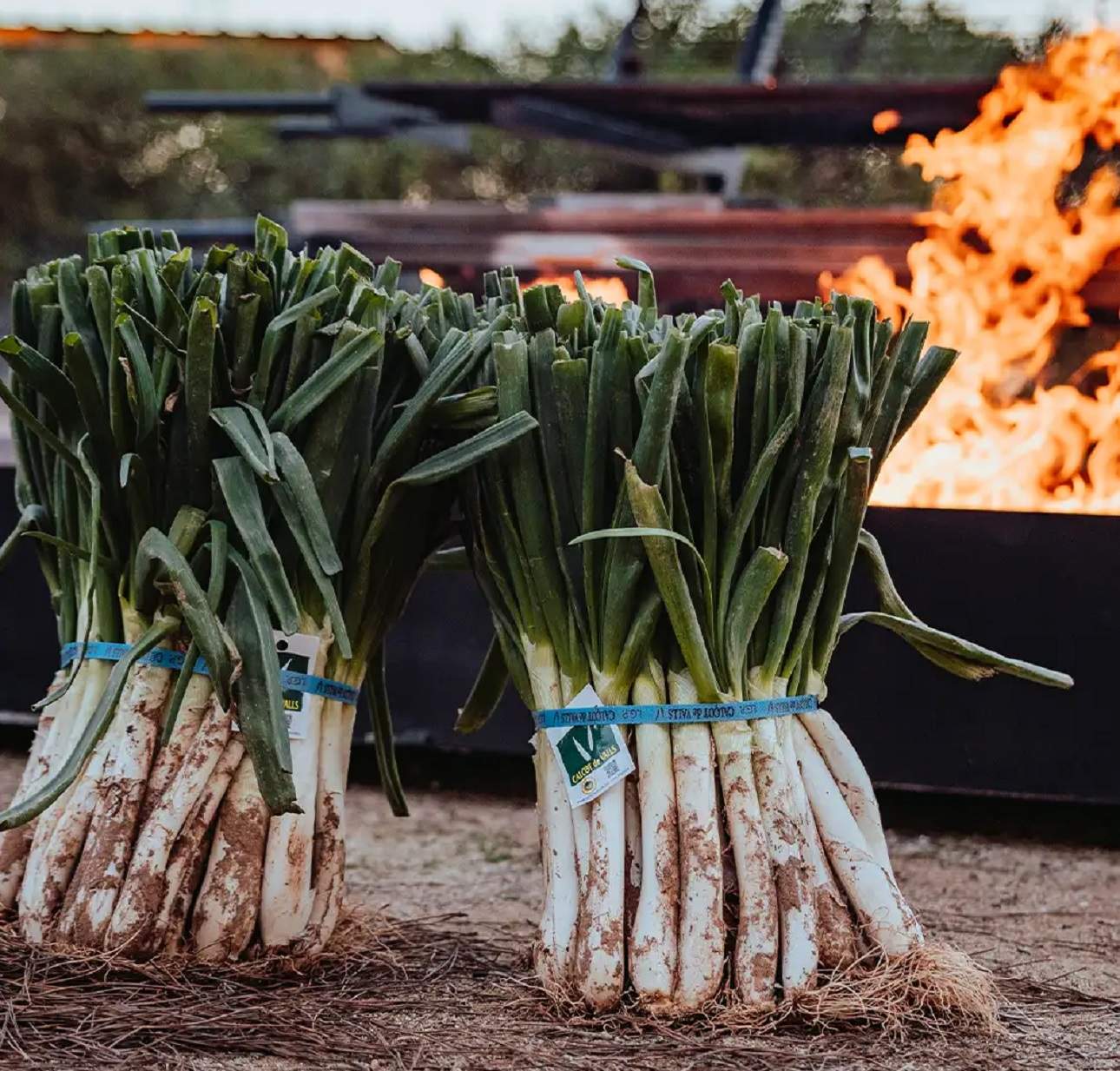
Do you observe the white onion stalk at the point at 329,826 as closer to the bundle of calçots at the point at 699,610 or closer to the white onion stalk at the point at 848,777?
the bundle of calçots at the point at 699,610

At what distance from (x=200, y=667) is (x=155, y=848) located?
23 cm

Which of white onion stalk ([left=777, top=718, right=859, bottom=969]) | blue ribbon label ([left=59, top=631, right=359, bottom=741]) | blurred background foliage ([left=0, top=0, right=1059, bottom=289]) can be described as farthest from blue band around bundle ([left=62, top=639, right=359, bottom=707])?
blurred background foliage ([left=0, top=0, right=1059, bottom=289])

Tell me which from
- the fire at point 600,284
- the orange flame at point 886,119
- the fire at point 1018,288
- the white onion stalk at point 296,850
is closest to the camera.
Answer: the white onion stalk at point 296,850

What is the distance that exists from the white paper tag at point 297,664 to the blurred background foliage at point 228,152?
12358 mm

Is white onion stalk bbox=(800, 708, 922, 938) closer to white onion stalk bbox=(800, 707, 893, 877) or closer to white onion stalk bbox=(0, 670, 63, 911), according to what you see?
white onion stalk bbox=(800, 707, 893, 877)

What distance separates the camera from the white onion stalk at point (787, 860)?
185cm

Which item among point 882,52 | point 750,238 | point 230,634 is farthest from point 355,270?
point 882,52

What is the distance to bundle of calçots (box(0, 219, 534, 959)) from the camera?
1.91 metres

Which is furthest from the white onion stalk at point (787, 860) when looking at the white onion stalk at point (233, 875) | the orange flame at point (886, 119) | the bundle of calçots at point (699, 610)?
the orange flame at point (886, 119)

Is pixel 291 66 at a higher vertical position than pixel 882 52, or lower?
higher

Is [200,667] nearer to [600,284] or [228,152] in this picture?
[600,284]

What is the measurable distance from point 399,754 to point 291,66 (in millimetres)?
17052

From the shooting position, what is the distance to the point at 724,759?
1890 mm

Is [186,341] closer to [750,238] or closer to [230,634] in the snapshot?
[230,634]
